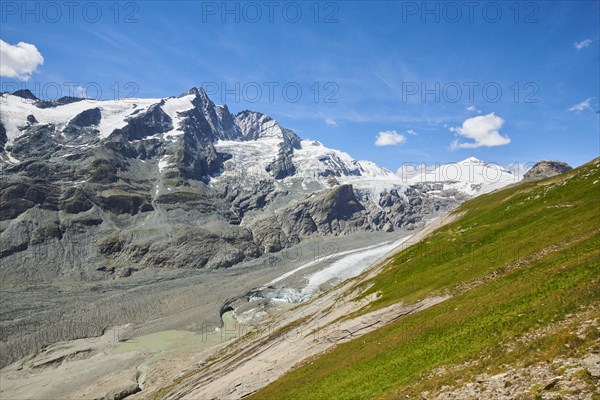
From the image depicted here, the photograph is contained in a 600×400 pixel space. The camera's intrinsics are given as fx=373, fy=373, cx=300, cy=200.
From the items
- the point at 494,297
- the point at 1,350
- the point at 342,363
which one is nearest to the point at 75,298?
the point at 1,350

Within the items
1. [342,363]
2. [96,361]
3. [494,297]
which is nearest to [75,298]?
[96,361]

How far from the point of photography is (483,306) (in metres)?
31.3

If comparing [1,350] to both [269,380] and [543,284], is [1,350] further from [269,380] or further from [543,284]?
[543,284]

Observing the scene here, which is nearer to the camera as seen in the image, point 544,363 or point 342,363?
point 544,363

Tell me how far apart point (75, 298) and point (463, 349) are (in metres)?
214

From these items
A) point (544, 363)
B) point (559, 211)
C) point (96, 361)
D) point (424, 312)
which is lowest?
point (96, 361)

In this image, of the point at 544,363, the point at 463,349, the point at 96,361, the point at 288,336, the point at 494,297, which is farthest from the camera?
the point at 96,361

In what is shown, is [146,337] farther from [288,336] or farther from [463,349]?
[463,349]

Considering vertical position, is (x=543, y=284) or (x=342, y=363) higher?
(x=543, y=284)

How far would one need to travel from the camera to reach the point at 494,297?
1261 inches

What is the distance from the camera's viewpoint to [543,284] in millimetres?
28672

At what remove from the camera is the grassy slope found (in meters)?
23.6

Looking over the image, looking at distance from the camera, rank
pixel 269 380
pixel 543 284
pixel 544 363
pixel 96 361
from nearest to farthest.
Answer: pixel 544 363, pixel 543 284, pixel 269 380, pixel 96 361

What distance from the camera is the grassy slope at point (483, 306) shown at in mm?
23562
